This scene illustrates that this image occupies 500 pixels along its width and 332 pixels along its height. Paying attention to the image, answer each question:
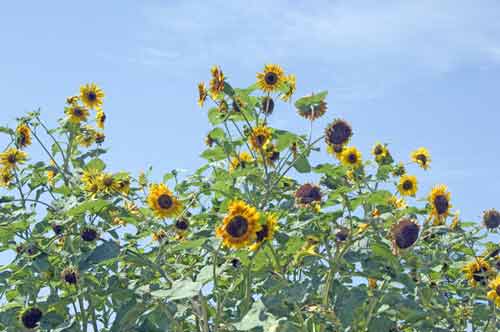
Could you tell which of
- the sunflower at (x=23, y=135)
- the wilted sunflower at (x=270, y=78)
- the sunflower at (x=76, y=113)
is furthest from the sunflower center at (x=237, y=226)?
the sunflower at (x=23, y=135)

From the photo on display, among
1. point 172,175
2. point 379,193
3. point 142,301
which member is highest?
point 172,175

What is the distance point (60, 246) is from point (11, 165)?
4.03ft

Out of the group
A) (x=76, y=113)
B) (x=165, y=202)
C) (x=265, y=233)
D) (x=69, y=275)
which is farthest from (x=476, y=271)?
(x=76, y=113)

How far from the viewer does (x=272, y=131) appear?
17.1ft

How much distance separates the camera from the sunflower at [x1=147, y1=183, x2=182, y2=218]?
4867mm

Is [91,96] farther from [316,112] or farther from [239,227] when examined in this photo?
[239,227]

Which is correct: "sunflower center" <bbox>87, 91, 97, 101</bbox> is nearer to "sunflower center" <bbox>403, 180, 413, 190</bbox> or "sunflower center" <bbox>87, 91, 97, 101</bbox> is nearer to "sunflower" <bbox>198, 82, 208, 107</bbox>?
"sunflower" <bbox>198, 82, 208, 107</bbox>

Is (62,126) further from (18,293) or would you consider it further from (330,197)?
(330,197)

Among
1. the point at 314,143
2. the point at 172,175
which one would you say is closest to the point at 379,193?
the point at 314,143

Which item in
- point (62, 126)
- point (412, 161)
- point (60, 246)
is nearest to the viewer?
point (60, 246)

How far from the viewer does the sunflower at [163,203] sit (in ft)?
16.0

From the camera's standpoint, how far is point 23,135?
Answer: 24.0 feet

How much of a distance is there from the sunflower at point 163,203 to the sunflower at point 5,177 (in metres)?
2.63

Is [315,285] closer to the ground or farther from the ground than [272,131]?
closer to the ground
